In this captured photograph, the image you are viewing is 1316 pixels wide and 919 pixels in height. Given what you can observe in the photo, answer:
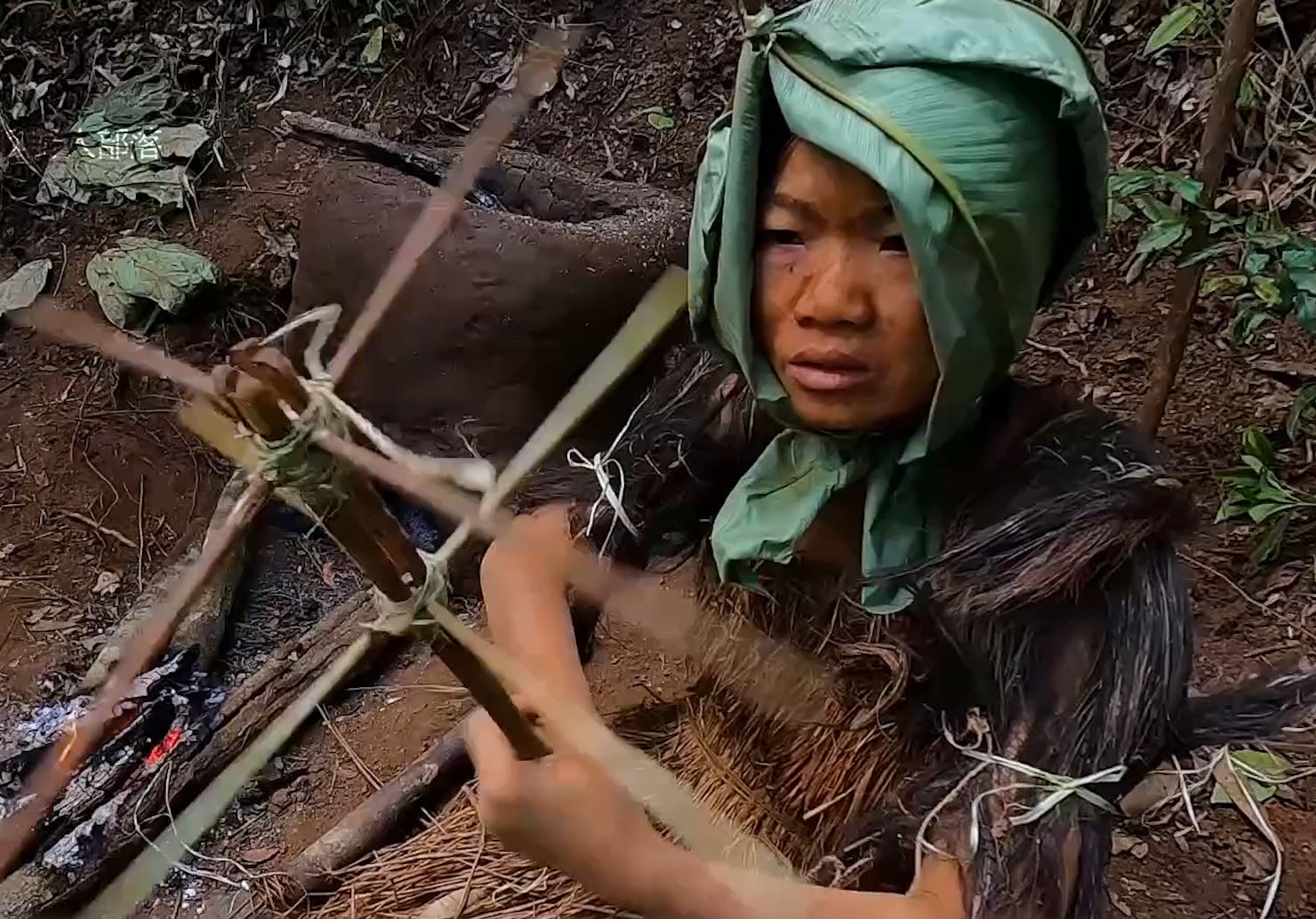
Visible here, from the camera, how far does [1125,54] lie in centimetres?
231

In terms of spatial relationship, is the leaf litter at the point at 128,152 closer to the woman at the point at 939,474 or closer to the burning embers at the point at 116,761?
the burning embers at the point at 116,761

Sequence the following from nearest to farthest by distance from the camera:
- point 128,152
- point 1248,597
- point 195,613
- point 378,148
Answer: point 1248,597 → point 195,613 → point 378,148 → point 128,152

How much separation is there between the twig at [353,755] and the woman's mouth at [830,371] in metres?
1.06

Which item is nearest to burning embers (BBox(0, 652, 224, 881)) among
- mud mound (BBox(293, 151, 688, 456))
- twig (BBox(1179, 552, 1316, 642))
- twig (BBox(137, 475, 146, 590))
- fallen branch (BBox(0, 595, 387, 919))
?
fallen branch (BBox(0, 595, 387, 919))

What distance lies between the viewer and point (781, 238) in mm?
952

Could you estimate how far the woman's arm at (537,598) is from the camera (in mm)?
1133

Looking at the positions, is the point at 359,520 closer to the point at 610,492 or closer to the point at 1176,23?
the point at 610,492

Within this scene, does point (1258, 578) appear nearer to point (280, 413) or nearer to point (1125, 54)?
point (1125, 54)

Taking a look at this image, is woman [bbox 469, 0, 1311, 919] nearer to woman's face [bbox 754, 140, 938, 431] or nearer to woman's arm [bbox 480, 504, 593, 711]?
woman's face [bbox 754, 140, 938, 431]

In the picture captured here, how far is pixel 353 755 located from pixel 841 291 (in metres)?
1.24

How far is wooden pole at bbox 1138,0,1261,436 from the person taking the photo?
1.40 metres

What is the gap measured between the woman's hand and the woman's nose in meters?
0.34

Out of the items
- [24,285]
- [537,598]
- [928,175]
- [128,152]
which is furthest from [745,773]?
[128,152]

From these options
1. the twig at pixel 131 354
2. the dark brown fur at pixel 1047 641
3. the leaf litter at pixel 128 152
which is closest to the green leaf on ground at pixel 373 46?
the leaf litter at pixel 128 152
